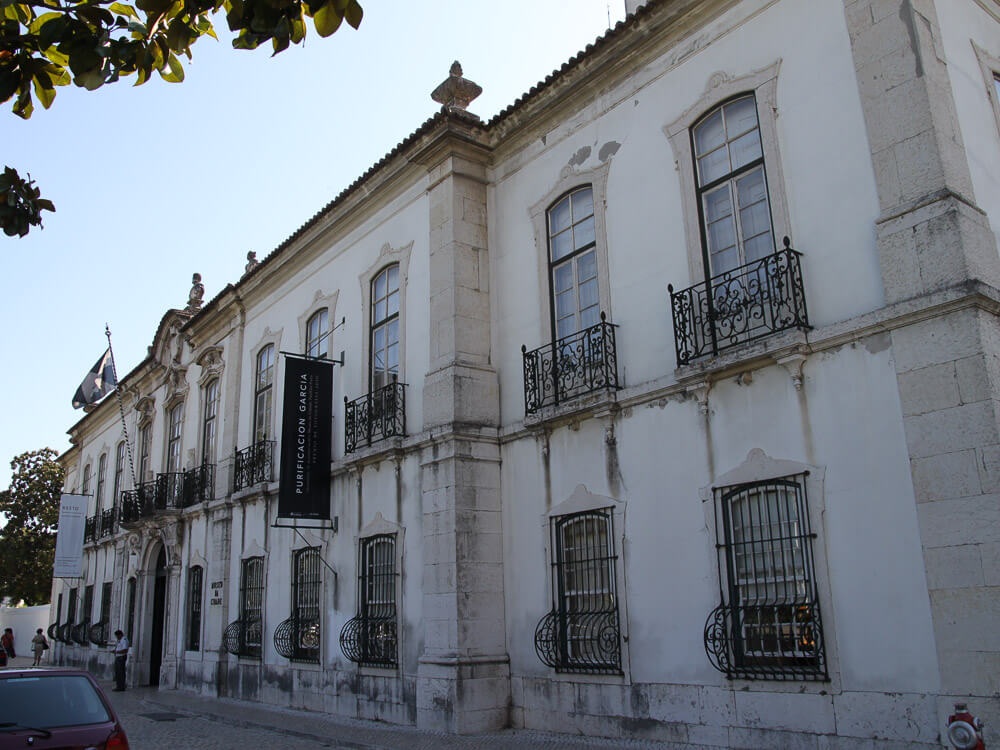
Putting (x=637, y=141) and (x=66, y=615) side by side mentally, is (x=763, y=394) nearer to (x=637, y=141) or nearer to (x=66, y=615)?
(x=637, y=141)

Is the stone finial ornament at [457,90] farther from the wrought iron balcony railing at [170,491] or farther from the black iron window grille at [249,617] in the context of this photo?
the wrought iron balcony railing at [170,491]

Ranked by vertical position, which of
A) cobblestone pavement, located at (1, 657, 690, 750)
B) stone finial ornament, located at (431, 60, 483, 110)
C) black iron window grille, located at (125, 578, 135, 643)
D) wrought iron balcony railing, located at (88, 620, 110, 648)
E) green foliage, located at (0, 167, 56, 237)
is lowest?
cobblestone pavement, located at (1, 657, 690, 750)

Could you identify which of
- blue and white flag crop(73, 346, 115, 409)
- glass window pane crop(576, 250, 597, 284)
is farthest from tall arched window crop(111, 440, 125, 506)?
glass window pane crop(576, 250, 597, 284)

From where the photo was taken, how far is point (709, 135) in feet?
31.9

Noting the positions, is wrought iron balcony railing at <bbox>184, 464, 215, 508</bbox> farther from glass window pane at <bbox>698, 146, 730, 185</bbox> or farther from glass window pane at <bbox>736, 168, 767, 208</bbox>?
glass window pane at <bbox>736, 168, 767, 208</bbox>

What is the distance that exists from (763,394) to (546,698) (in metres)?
4.33

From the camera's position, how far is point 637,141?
10.5 metres

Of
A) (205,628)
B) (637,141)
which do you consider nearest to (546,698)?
(637,141)

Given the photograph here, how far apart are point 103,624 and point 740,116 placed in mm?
23660

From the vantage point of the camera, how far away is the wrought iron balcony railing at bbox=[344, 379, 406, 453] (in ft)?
42.0

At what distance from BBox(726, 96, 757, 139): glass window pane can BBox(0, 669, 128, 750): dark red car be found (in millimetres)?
7855

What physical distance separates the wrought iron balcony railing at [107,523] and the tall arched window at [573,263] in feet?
64.9

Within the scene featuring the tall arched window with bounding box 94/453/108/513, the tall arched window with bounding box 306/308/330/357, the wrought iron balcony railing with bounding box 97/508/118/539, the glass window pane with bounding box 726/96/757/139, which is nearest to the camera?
the glass window pane with bounding box 726/96/757/139

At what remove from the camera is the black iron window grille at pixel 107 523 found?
26450 millimetres
